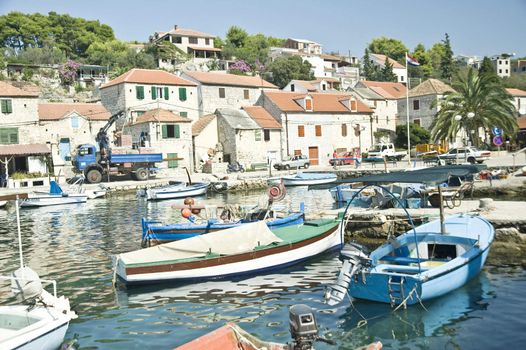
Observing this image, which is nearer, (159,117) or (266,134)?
(159,117)

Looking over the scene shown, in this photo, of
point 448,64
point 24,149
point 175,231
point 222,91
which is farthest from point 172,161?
point 448,64

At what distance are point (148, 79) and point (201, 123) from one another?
732 cm

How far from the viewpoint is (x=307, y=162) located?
168 ft

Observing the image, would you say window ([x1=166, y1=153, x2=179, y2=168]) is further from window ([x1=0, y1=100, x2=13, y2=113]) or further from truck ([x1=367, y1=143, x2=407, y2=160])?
truck ([x1=367, y1=143, x2=407, y2=160])

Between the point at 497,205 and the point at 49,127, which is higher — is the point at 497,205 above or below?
below

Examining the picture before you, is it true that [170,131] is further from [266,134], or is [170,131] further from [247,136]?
[266,134]

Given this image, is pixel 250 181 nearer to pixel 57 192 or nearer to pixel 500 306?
pixel 57 192

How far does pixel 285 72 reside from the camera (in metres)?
82.6

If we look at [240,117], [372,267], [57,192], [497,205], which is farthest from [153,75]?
[372,267]

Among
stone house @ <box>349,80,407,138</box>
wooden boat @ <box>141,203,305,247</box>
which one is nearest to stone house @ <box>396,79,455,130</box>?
stone house @ <box>349,80,407,138</box>

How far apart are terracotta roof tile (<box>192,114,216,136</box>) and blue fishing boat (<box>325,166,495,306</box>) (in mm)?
39073

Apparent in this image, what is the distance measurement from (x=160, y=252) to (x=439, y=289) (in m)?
7.24

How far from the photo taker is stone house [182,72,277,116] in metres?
56.1

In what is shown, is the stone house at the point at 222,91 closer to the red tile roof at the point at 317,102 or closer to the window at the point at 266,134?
the red tile roof at the point at 317,102
